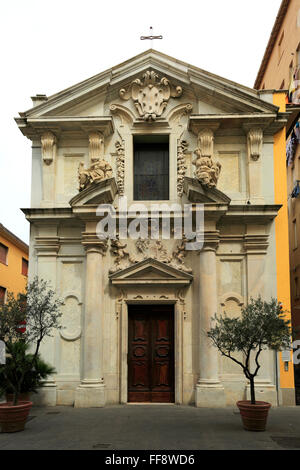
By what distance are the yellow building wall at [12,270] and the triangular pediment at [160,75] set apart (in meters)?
12.8

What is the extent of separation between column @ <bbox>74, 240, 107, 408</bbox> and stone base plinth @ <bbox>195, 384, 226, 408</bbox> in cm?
261

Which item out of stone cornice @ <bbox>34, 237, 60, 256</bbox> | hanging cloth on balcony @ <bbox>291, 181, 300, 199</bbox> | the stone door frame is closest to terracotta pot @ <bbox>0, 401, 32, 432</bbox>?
the stone door frame

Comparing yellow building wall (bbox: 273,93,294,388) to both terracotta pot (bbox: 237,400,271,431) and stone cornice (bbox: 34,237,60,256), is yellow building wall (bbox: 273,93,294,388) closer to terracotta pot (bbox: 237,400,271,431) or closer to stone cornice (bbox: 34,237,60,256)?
terracotta pot (bbox: 237,400,271,431)

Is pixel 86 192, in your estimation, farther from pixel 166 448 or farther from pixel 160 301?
pixel 166 448

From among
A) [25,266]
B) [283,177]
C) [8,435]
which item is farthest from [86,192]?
[25,266]

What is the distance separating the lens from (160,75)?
1605 cm

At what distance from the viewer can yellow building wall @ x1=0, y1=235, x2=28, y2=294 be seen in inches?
1073

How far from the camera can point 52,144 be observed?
15742 millimetres

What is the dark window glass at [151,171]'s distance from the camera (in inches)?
627

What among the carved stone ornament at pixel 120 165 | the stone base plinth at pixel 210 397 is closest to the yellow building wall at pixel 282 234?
the stone base plinth at pixel 210 397

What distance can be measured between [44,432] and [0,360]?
2.92 m

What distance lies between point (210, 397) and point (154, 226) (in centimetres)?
499

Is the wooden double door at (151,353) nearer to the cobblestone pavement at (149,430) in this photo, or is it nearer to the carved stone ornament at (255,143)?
the cobblestone pavement at (149,430)

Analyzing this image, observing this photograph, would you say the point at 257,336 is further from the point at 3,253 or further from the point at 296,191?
the point at 3,253
